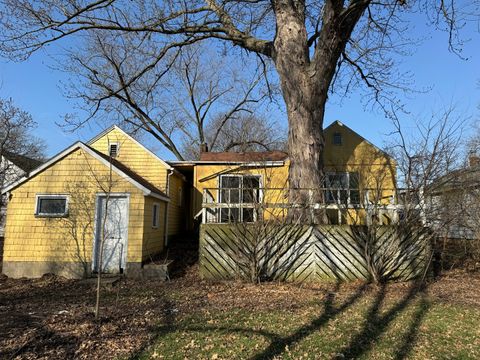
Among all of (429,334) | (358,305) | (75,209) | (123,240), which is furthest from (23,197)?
(429,334)

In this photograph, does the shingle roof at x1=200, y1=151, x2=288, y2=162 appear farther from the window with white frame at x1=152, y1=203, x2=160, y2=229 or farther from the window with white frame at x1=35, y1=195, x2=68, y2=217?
the window with white frame at x1=35, y1=195, x2=68, y2=217

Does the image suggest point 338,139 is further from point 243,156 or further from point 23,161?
point 23,161

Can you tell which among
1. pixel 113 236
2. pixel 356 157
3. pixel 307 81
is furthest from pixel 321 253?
pixel 356 157

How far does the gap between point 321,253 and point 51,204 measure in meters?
8.25

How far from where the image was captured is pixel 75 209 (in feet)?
37.4

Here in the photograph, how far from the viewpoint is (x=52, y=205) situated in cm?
1152

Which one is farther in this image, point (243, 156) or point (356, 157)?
point (243, 156)

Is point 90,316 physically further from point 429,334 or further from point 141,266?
point 429,334

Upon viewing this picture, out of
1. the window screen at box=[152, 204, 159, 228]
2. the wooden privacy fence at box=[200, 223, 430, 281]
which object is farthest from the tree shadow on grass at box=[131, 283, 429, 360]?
the window screen at box=[152, 204, 159, 228]

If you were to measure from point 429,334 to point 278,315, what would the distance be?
2.33 meters

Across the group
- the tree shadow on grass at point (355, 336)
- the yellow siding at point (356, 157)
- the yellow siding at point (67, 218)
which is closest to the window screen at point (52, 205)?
the yellow siding at point (67, 218)

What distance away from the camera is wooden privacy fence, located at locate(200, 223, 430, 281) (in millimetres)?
9281

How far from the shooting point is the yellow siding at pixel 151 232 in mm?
11637

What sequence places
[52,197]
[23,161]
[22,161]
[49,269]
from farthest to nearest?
[23,161], [22,161], [52,197], [49,269]
